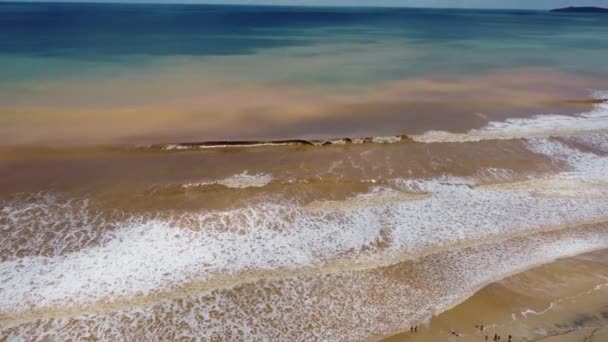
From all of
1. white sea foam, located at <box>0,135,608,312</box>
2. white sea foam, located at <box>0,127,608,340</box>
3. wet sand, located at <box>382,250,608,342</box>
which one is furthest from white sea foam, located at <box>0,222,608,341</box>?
white sea foam, located at <box>0,135,608,312</box>

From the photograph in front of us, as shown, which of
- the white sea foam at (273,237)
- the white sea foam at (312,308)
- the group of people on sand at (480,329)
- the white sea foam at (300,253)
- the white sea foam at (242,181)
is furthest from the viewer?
the white sea foam at (242,181)

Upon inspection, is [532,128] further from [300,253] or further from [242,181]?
[300,253]

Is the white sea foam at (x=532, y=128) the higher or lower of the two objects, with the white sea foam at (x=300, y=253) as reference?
higher

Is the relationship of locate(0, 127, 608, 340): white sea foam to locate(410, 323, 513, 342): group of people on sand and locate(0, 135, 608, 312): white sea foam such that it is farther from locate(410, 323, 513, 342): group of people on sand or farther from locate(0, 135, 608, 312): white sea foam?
locate(410, 323, 513, 342): group of people on sand

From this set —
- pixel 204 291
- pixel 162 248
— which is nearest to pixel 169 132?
pixel 162 248

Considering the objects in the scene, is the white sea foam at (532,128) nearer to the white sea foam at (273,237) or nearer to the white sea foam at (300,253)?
the white sea foam at (300,253)

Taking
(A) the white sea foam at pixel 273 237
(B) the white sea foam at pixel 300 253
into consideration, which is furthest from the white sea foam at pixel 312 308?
(A) the white sea foam at pixel 273 237

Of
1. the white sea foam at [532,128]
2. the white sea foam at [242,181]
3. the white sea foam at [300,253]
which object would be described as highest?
the white sea foam at [532,128]
